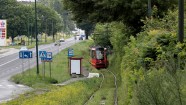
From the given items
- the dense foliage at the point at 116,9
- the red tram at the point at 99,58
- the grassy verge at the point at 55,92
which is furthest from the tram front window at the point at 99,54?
the dense foliage at the point at 116,9

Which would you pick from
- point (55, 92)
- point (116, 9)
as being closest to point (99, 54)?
point (116, 9)

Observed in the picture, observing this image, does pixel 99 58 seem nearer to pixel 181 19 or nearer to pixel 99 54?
pixel 99 54

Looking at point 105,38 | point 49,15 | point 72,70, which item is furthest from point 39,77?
point 49,15

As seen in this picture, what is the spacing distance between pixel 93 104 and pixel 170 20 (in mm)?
6311

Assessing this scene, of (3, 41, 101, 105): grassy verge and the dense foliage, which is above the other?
the dense foliage

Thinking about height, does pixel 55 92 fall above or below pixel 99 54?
below

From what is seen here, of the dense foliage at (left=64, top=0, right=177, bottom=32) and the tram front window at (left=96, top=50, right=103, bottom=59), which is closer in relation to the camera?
the dense foliage at (left=64, top=0, right=177, bottom=32)

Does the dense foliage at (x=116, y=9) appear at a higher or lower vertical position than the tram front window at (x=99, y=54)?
higher

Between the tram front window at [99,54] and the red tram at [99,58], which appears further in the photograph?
the tram front window at [99,54]

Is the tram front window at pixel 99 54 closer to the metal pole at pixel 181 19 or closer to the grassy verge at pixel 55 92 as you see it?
the grassy verge at pixel 55 92

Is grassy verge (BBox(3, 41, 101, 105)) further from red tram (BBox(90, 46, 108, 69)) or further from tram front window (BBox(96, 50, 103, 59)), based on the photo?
tram front window (BBox(96, 50, 103, 59))

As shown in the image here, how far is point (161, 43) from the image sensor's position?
17.0m

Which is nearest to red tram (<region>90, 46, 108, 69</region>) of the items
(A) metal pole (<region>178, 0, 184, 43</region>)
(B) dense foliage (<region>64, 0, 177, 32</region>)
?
(B) dense foliage (<region>64, 0, 177, 32</region>)

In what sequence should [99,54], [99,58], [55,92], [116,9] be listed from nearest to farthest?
[55,92] → [116,9] → [99,58] → [99,54]
